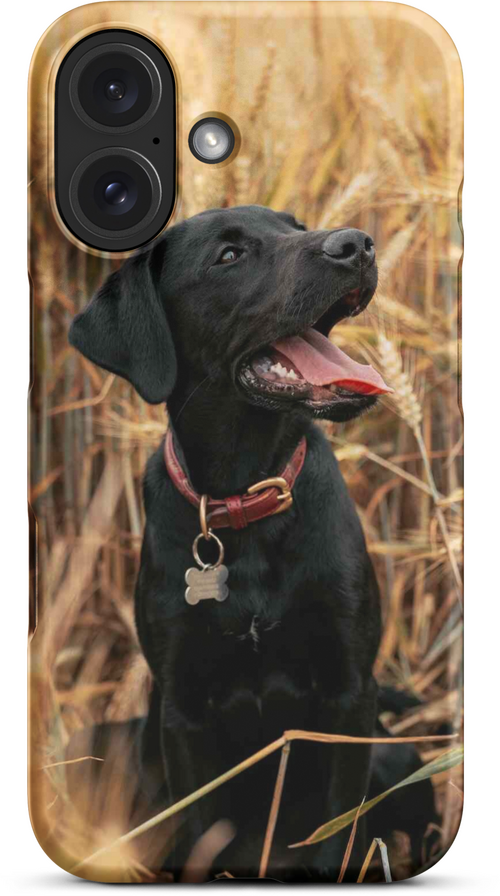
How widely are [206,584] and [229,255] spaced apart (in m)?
0.98

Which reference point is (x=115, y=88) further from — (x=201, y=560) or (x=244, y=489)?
(x=201, y=560)

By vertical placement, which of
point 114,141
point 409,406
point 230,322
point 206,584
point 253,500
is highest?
point 114,141

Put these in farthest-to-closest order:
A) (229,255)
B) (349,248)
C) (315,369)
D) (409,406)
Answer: (409,406) < (229,255) < (315,369) < (349,248)

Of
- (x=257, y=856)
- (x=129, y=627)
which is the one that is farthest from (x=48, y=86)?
(x=257, y=856)

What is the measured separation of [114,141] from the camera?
314 cm

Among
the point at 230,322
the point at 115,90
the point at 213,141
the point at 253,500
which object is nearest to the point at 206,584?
the point at 253,500

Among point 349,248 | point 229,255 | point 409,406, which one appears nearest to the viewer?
point 349,248

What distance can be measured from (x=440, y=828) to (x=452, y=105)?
7.32ft

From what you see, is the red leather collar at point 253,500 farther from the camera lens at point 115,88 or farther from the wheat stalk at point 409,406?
the camera lens at point 115,88

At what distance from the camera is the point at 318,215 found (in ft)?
10.3

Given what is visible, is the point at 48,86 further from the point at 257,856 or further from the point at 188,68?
the point at 257,856

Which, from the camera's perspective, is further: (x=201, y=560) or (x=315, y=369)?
(x=201, y=560)

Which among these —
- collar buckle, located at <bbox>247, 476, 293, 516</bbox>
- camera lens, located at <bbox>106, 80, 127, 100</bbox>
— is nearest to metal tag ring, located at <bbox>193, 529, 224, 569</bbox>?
collar buckle, located at <bbox>247, 476, 293, 516</bbox>

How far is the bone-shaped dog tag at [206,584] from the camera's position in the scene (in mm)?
3104
